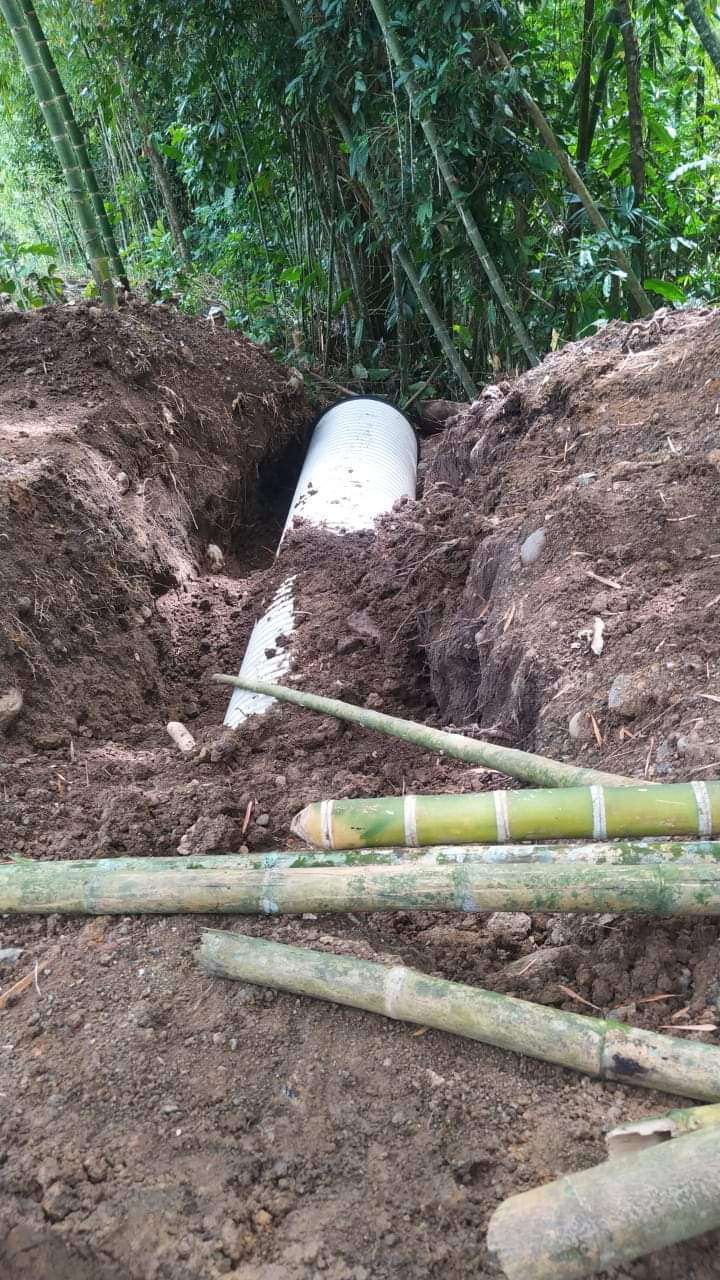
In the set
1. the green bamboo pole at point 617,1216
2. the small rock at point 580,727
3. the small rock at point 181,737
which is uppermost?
the green bamboo pole at point 617,1216

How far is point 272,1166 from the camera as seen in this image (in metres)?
1.31

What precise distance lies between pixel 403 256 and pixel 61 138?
202 centimetres

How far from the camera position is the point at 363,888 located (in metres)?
1.61

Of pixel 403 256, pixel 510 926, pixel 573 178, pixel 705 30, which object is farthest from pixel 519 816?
pixel 403 256

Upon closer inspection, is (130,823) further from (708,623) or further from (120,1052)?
(708,623)

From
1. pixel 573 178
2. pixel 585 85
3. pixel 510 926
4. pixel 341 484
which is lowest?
pixel 341 484

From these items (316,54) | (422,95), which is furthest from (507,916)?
(316,54)

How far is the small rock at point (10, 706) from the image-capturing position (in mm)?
2734

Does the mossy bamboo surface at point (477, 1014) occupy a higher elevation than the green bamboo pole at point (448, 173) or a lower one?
lower

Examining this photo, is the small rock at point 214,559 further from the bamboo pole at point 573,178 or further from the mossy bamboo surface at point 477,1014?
the mossy bamboo surface at point 477,1014

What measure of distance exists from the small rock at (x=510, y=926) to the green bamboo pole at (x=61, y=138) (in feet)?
14.2

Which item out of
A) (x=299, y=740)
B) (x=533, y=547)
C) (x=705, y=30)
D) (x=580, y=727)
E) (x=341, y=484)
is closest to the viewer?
(x=580, y=727)

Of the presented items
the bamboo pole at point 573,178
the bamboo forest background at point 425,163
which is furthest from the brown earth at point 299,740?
the bamboo forest background at point 425,163

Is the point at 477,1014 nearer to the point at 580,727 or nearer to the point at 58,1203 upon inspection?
the point at 58,1203
